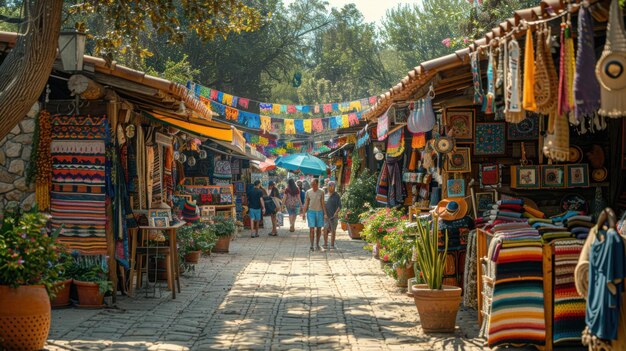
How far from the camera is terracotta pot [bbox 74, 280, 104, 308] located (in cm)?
1061

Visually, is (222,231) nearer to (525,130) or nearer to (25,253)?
(525,130)

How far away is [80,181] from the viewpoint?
11016mm

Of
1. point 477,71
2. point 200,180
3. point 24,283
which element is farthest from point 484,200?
point 200,180

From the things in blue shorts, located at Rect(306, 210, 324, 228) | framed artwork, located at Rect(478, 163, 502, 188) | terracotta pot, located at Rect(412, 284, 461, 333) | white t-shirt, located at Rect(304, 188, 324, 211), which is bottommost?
terracotta pot, located at Rect(412, 284, 461, 333)

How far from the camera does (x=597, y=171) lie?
404 inches

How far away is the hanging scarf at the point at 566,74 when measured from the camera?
6059mm

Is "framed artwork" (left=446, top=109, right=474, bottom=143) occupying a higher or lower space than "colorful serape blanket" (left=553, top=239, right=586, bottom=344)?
higher

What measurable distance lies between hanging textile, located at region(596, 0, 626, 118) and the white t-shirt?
14089mm

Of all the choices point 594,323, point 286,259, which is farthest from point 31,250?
point 286,259

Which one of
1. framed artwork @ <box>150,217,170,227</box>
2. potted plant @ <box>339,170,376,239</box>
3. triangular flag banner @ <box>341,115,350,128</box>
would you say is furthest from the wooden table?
triangular flag banner @ <box>341,115,350,128</box>

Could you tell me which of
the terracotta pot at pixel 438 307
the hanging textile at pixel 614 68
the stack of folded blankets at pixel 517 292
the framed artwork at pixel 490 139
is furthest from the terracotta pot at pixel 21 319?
the framed artwork at pixel 490 139

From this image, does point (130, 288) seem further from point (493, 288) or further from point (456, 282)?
point (493, 288)

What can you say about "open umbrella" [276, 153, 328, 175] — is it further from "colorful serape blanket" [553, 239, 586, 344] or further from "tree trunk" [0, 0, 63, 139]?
"colorful serape blanket" [553, 239, 586, 344]

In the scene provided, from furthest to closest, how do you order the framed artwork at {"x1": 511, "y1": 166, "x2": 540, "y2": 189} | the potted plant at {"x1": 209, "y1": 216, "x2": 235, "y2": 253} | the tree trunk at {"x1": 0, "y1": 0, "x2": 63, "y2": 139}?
the potted plant at {"x1": 209, "y1": 216, "x2": 235, "y2": 253} < the framed artwork at {"x1": 511, "y1": 166, "x2": 540, "y2": 189} < the tree trunk at {"x1": 0, "y1": 0, "x2": 63, "y2": 139}
